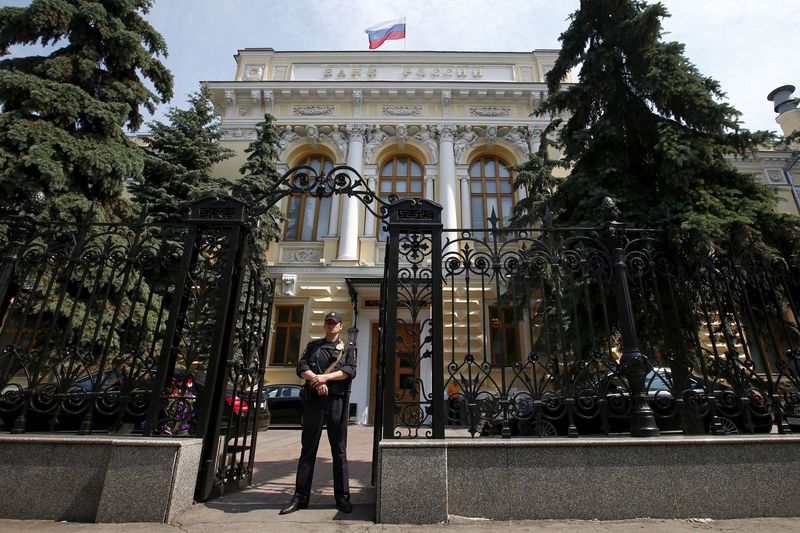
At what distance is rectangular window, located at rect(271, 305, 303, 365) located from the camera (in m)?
15.1

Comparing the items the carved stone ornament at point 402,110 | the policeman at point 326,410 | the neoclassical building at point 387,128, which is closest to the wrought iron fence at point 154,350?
the policeman at point 326,410

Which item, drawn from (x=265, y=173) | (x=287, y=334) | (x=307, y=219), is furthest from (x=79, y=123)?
(x=287, y=334)

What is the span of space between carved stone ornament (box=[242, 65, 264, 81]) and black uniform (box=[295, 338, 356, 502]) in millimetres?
18687

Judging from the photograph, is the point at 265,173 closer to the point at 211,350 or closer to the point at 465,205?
the point at 465,205

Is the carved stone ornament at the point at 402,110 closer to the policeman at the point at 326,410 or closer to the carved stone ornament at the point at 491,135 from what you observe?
the carved stone ornament at the point at 491,135

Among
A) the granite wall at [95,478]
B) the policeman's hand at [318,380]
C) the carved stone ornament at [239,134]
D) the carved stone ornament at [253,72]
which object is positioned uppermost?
the carved stone ornament at [253,72]

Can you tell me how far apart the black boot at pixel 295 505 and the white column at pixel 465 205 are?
13.5 meters

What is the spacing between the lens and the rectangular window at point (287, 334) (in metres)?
15.1

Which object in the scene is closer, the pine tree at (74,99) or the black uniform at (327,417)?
the black uniform at (327,417)

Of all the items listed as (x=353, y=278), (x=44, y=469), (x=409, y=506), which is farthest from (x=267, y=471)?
(x=353, y=278)

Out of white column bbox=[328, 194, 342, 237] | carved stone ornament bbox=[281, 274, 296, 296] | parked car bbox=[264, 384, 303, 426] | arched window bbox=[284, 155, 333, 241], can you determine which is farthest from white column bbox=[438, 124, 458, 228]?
parked car bbox=[264, 384, 303, 426]

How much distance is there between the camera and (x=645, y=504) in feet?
12.3

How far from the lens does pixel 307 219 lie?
56.0ft

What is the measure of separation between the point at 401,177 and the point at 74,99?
11.2m
